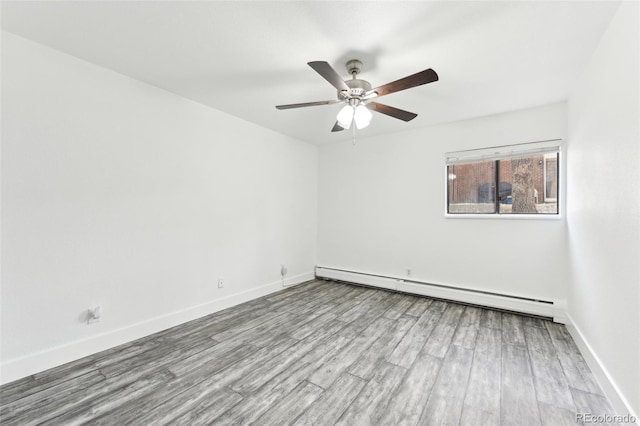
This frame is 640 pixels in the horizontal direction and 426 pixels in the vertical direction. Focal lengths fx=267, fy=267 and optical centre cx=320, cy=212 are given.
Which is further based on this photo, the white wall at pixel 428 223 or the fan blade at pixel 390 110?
the white wall at pixel 428 223

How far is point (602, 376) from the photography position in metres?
A: 1.85

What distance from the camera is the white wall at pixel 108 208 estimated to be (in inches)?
78.4

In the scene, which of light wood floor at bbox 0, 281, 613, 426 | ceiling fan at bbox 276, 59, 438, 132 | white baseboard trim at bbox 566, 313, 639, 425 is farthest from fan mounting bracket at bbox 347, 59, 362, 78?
white baseboard trim at bbox 566, 313, 639, 425

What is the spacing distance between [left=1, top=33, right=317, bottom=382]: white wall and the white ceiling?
0.33 meters

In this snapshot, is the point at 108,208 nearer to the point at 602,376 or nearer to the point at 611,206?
the point at 611,206

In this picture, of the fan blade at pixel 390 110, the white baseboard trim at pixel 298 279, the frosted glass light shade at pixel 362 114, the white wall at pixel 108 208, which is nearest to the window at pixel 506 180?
the fan blade at pixel 390 110

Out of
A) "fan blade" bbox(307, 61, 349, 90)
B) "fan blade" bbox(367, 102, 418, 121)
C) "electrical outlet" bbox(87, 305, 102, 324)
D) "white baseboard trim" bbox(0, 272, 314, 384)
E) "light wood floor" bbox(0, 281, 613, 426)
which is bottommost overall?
"light wood floor" bbox(0, 281, 613, 426)

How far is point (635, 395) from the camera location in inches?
57.0

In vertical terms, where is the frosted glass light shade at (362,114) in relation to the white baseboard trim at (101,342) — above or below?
above

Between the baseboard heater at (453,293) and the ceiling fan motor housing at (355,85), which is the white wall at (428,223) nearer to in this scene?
the baseboard heater at (453,293)

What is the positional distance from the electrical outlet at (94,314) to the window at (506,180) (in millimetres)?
4193

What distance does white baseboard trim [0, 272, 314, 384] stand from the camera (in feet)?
6.43

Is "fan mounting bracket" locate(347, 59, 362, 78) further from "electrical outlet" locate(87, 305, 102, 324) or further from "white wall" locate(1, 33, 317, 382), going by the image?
"electrical outlet" locate(87, 305, 102, 324)
